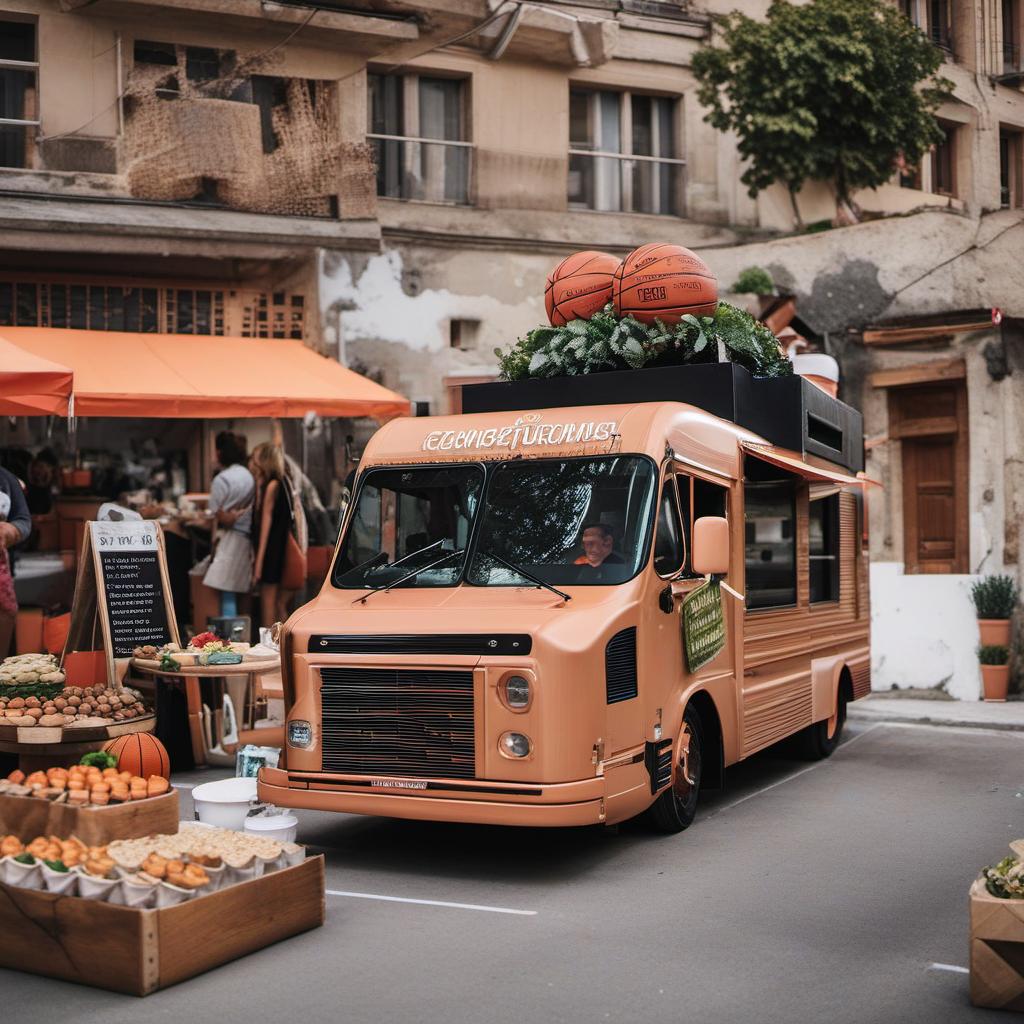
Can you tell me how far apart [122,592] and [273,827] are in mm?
3527

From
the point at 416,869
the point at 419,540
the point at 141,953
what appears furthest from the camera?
the point at 419,540

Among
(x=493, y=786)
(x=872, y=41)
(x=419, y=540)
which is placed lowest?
(x=493, y=786)

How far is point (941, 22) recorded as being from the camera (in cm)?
2298

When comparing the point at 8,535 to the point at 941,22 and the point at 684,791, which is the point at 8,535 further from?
the point at 941,22

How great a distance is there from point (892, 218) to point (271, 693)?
12272 mm

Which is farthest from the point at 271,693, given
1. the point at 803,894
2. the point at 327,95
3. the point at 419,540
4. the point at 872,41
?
the point at 872,41

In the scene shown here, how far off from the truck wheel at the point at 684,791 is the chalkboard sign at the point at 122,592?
4.14 metres

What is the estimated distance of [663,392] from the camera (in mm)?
8656

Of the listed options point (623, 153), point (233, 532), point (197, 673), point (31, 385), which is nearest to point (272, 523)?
point (233, 532)

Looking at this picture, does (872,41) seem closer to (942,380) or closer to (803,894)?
(942,380)

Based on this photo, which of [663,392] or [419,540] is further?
[663,392]

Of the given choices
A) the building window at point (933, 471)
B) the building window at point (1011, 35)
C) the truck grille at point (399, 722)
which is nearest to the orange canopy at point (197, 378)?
the truck grille at point (399, 722)

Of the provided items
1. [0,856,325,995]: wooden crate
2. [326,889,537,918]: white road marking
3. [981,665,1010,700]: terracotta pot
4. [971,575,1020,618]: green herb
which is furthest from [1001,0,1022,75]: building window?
[0,856,325,995]: wooden crate

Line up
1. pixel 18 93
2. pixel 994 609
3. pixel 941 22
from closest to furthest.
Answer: pixel 18 93 < pixel 994 609 < pixel 941 22
